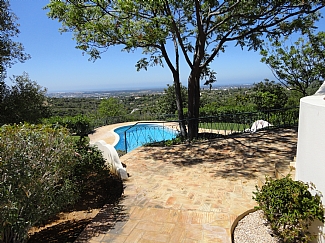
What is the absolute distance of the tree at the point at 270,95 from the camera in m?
15.6

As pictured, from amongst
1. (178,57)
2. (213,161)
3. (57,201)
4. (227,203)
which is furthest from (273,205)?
(178,57)

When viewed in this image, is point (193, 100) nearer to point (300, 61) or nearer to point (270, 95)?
point (270, 95)

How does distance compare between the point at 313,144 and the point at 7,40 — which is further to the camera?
the point at 7,40

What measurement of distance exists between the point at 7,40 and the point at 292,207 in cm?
760

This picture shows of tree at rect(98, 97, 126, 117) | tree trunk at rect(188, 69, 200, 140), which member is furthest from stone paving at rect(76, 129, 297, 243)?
tree at rect(98, 97, 126, 117)

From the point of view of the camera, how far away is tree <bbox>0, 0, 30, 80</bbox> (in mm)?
5855

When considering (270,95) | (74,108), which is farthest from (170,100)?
(74,108)

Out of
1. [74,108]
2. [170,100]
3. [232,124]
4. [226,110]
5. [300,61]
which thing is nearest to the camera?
[300,61]

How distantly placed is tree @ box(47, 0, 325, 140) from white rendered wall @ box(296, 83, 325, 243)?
4846 millimetres

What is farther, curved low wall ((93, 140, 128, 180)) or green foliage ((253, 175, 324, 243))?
curved low wall ((93, 140, 128, 180))

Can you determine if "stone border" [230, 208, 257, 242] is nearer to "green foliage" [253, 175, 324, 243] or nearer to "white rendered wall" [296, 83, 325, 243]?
"green foliage" [253, 175, 324, 243]

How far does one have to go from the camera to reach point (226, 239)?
3.11 m

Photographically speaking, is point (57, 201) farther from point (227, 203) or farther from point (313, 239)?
point (313, 239)

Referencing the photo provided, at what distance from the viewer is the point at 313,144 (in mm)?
2805
